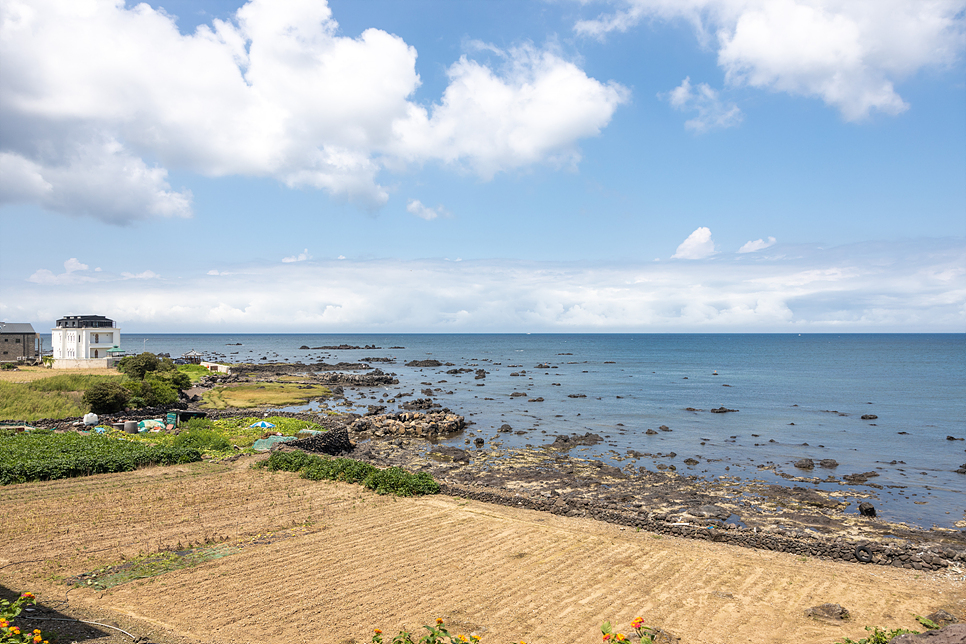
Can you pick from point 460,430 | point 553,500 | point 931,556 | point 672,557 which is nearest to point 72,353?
point 460,430

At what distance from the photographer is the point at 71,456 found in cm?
2183

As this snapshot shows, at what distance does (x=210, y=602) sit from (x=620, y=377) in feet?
258

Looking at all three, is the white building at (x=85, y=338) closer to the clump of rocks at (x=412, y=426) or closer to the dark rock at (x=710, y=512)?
the clump of rocks at (x=412, y=426)

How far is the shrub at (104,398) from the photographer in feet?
122

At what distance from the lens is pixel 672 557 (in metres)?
14.7

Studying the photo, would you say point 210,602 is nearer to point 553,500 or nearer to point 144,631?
point 144,631

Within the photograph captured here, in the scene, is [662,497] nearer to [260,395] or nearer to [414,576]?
[414,576]

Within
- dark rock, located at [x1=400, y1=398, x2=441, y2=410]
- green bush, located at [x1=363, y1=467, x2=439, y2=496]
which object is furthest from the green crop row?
dark rock, located at [x1=400, y1=398, x2=441, y2=410]

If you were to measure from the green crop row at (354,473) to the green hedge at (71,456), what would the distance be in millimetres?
4773

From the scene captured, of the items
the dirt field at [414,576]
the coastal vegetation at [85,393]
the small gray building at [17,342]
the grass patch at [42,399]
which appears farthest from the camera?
the small gray building at [17,342]

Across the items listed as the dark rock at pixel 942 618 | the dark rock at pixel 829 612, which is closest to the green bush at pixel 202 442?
the dark rock at pixel 829 612

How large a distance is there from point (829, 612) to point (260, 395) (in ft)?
182

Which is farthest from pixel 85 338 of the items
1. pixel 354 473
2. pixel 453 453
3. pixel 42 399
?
pixel 354 473

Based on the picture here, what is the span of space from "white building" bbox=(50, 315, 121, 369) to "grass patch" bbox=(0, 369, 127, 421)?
26.9m
